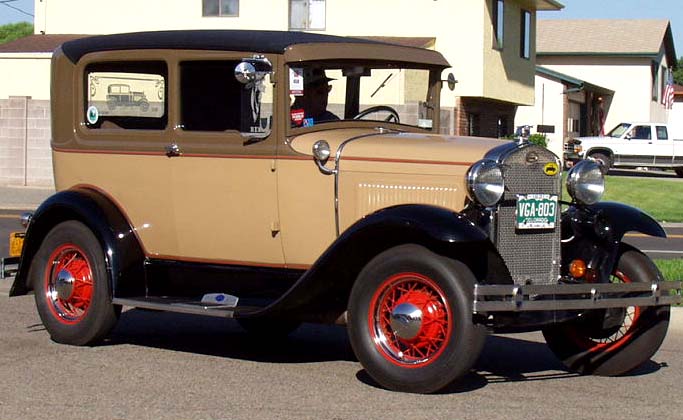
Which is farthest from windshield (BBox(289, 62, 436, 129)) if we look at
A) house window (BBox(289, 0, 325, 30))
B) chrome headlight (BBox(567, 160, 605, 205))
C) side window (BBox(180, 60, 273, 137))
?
house window (BBox(289, 0, 325, 30))

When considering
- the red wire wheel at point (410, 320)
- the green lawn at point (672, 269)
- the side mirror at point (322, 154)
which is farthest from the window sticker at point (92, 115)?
the green lawn at point (672, 269)

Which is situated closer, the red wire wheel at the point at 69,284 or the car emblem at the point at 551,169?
the car emblem at the point at 551,169

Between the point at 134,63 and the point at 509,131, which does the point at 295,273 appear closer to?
the point at 134,63

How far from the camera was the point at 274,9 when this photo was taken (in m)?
30.7

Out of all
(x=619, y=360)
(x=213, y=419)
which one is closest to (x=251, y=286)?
(x=213, y=419)

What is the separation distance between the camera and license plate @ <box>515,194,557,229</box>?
693cm

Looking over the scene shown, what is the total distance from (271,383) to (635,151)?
1271 inches

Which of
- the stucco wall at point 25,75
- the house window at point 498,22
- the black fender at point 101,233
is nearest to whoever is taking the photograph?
the black fender at point 101,233

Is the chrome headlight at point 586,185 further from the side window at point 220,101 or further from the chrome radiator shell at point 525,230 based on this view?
the side window at point 220,101

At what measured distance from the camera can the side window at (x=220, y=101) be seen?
7.55 m

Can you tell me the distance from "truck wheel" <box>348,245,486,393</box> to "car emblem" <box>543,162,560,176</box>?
969 millimetres

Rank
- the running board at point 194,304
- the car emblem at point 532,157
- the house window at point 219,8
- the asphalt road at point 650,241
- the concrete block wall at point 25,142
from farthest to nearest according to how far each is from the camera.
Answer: the house window at point 219,8
the concrete block wall at point 25,142
the asphalt road at point 650,241
the running board at point 194,304
the car emblem at point 532,157

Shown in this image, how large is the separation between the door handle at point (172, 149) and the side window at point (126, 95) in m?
0.21

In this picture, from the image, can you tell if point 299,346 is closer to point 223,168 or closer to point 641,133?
point 223,168
